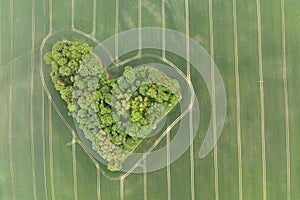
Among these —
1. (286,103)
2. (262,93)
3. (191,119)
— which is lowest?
(191,119)

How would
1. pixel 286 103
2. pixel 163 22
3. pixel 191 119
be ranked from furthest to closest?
pixel 163 22 → pixel 191 119 → pixel 286 103

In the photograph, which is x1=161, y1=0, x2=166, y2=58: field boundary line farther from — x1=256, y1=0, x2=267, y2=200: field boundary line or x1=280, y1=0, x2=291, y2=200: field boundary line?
x1=280, y1=0, x2=291, y2=200: field boundary line

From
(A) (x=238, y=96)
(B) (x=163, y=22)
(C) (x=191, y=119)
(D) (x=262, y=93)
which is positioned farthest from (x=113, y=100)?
(D) (x=262, y=93)

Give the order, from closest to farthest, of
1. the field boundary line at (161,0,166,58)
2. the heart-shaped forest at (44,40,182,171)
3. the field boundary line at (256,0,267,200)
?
the heart-shaped forest at (44,40,182,171) < the field boundary line at (256,0,267,200) < the field boundary line at (161,0,166,58)

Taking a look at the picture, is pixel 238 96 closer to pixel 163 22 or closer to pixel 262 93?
pixel 262 93

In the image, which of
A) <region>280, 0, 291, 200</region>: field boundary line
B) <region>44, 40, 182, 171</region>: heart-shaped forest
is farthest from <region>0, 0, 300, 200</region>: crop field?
<region>44, 40, 182, 171</region>: heart-shaped forest

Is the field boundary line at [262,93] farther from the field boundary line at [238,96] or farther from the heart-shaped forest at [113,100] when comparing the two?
the heart-shaped forest at [113,100]

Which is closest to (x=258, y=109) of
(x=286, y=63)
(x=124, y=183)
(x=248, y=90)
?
(x=248, y=90)

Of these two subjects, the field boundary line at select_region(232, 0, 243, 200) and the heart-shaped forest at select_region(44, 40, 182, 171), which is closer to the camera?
the heart-shaped forest at select_region(44, 40, 182, 171)
